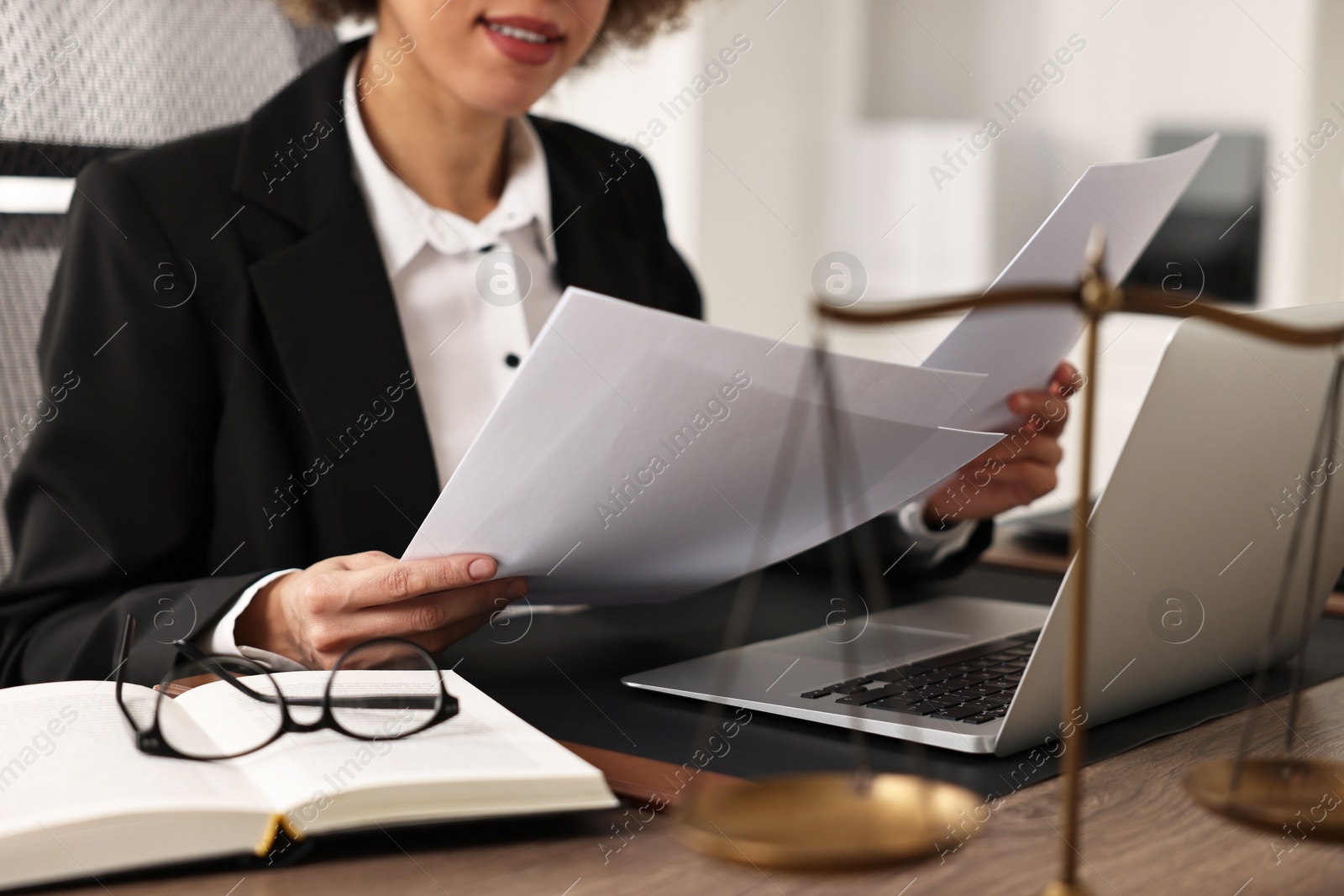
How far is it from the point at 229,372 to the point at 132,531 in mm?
179

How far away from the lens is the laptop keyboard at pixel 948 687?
2.43 feet

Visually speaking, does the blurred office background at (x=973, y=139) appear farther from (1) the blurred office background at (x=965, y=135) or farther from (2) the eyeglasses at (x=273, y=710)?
(2) the eyeglasses at (x=273, y=710)

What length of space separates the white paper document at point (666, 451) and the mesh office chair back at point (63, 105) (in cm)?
63

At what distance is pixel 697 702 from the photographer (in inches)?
31.4

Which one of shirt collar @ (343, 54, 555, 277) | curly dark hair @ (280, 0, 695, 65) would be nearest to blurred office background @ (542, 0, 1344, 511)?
curly dark hair @ (280, 0, 695, 65)

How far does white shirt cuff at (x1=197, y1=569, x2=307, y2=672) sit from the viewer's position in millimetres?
908

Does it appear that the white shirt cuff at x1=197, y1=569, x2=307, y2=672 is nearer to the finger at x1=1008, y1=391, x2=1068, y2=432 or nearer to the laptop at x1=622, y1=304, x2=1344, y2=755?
the laptop at x1=622, y1=304, x2=1344, y2=755

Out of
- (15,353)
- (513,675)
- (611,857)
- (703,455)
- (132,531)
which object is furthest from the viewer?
(15,353)

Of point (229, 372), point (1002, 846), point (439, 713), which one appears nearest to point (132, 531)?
point (229, 372)

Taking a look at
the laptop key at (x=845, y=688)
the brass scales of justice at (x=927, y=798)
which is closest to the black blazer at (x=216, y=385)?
the laptop key at (x=845, y=688)

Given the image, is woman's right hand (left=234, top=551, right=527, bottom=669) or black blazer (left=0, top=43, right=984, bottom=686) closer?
woman's right hand (left=234, top=551, right=527, bottom=669)

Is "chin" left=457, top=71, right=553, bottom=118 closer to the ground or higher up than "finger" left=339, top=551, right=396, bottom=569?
higher up

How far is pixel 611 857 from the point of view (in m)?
0.57

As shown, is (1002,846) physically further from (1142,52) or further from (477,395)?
(1142,52)
